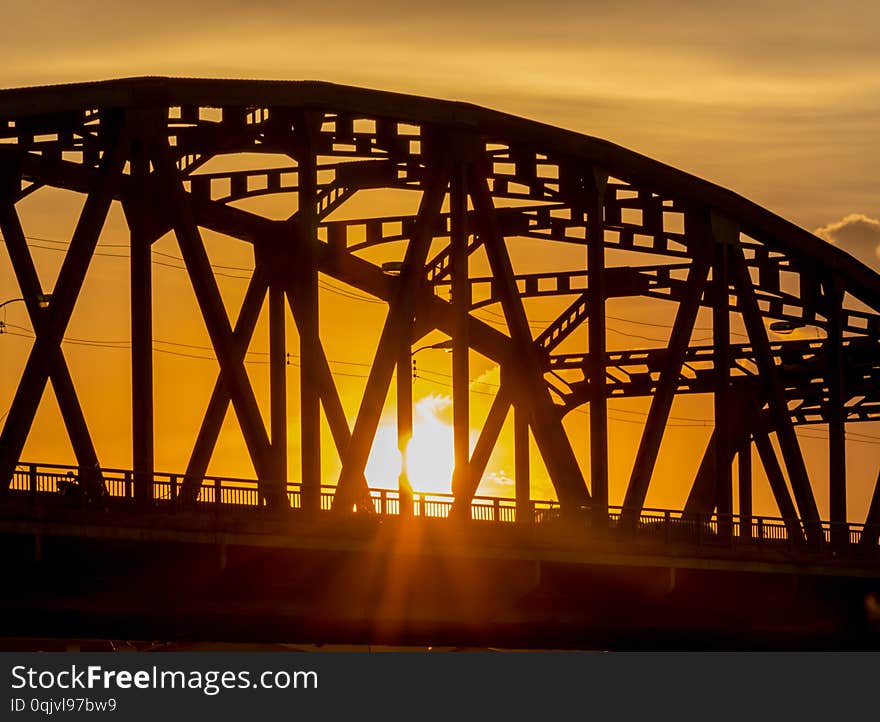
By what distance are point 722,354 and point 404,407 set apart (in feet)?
41.0

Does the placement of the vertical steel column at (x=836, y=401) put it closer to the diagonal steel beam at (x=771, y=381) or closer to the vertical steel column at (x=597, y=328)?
the diagonal steel beam at (x=771, y=381)

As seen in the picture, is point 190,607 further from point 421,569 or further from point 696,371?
point 696,371

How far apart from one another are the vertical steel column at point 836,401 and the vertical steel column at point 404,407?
18052 mm

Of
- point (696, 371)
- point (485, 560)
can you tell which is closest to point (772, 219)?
point (696, 371)

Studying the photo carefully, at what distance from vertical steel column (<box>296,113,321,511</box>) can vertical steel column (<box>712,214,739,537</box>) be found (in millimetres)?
16983

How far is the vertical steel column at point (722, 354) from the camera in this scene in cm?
9119

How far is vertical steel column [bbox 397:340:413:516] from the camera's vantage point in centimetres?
7775

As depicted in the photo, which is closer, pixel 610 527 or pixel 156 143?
pixel 156 143

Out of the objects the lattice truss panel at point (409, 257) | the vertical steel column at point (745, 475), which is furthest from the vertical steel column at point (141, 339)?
the vertical steel column at point (745, 475)

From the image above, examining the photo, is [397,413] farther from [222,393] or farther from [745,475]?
[745,475]

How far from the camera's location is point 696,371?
10725 cm

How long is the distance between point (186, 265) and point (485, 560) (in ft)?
34.9

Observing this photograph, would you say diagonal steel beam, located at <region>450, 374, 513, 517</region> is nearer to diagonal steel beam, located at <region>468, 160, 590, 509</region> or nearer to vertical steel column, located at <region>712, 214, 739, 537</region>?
diagonal steel beam, located at <region>468, 160, 590, 509</region>

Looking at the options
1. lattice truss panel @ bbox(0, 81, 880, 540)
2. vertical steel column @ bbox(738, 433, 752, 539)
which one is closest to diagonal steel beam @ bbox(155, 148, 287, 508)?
lattice truss panel @ bbox(0, 81, 880, 540)
